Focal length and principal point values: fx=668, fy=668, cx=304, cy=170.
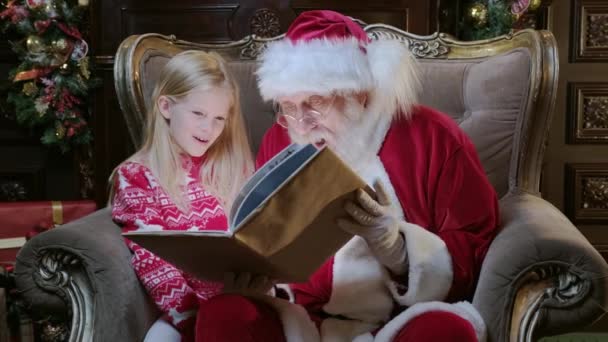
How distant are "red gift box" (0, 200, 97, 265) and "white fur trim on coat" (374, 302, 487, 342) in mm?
1218

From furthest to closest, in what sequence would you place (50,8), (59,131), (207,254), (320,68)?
(59,131), (50,8), (320,68), (207,254)

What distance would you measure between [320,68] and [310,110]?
81mm

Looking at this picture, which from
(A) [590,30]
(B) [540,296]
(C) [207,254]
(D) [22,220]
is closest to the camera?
(C) [207,254]

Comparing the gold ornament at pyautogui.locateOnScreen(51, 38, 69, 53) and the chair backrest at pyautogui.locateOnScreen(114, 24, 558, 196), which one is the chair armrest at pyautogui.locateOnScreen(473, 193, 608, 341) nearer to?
the chair backrest at pyautogui.locateOnScreen(114, 24, 558, 196)

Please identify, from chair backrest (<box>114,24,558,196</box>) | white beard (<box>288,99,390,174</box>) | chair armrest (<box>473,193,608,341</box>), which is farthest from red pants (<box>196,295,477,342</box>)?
chair backrest (<box>114,24,558,196</box>)

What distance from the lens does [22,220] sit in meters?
1.96

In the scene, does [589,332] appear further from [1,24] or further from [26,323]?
[1,24]

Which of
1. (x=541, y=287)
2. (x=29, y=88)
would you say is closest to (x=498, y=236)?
(x=541, y=287)

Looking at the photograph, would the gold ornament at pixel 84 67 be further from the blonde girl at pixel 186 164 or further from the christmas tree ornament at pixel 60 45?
the blonde girl at pixel 186 164

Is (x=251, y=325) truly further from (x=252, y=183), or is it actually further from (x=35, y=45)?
(x=35, y=45)

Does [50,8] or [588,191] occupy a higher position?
[50,8]

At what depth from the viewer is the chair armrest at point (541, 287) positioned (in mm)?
1090

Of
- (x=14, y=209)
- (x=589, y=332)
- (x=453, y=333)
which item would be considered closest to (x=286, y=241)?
(x=453, y=333)

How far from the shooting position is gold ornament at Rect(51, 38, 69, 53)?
263 cm
